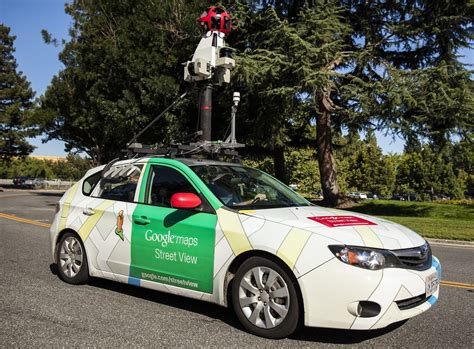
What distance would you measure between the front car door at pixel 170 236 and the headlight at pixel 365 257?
1258 millimetres

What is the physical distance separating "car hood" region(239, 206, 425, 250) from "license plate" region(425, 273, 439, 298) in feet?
0.97

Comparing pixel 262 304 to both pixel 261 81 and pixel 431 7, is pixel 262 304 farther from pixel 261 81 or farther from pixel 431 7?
pixel 431 7

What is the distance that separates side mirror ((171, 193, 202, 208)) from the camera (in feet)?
14.9

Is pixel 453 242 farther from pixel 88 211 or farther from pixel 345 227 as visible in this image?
pixel 88 211

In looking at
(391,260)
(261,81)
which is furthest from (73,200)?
(261,81)

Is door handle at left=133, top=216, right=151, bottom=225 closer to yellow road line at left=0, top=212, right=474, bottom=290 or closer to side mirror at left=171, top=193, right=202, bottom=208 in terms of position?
side mirror at left=171, top=193, right=202, bottom=208

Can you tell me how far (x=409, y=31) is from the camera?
20359mm

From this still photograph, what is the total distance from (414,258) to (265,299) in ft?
4.30

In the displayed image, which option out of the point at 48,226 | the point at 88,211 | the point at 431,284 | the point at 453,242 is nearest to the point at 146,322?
the point at 88,211

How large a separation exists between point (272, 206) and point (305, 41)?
14.5 m

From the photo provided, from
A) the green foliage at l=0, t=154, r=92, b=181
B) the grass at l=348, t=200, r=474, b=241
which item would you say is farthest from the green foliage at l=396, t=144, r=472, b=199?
the green foliage at l=0, t=154, r=92, b=181

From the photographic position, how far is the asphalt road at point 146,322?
13.1 feet

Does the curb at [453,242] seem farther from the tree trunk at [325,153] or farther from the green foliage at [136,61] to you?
the green foliage at [136,61]

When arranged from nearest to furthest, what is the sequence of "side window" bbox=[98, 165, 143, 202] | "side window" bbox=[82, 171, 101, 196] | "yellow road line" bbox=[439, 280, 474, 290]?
"side window" bbox=[98, 165, 143, 202], "side window" bbox=[82, 171, 101, 196], "yellow road line" bbox=[439, 280, 474, 290]
